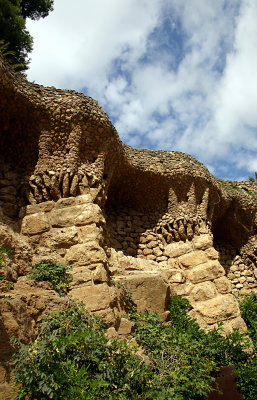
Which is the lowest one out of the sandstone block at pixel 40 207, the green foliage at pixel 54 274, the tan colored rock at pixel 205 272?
the green foliage at pixel 54 274

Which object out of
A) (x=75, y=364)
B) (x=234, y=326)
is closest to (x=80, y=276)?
(x=75, y=364)

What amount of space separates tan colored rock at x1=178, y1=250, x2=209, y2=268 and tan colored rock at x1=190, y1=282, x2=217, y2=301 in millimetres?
610

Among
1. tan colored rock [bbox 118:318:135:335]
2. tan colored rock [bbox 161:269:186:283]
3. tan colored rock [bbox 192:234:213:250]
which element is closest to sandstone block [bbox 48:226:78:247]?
tan colored rock [bbox 118:318:135:335]

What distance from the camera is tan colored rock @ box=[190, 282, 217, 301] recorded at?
799 cm

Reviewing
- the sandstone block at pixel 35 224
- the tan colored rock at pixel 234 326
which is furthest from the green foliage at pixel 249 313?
the sandstone block at pixel 35 224

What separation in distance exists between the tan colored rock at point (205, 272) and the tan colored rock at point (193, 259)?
12cm

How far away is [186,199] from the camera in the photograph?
31.4ft

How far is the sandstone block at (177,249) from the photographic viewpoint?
8898 mm

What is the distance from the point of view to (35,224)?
252 inches

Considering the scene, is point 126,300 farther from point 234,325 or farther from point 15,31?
point 15,31

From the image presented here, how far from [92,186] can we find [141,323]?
9.62ft

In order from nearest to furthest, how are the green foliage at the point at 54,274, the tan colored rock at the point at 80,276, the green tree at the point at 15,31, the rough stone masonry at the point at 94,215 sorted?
the green foliage at the point at 54,274 → the rough stone masonry at the point at 94,215 → the tan colored rock at the point at 80,276 → the green tree at the point at 15,31

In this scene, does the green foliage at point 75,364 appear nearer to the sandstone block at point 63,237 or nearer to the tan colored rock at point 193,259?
the sandstone block at point 63,237

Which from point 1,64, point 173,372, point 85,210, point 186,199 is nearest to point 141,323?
point 173,372
